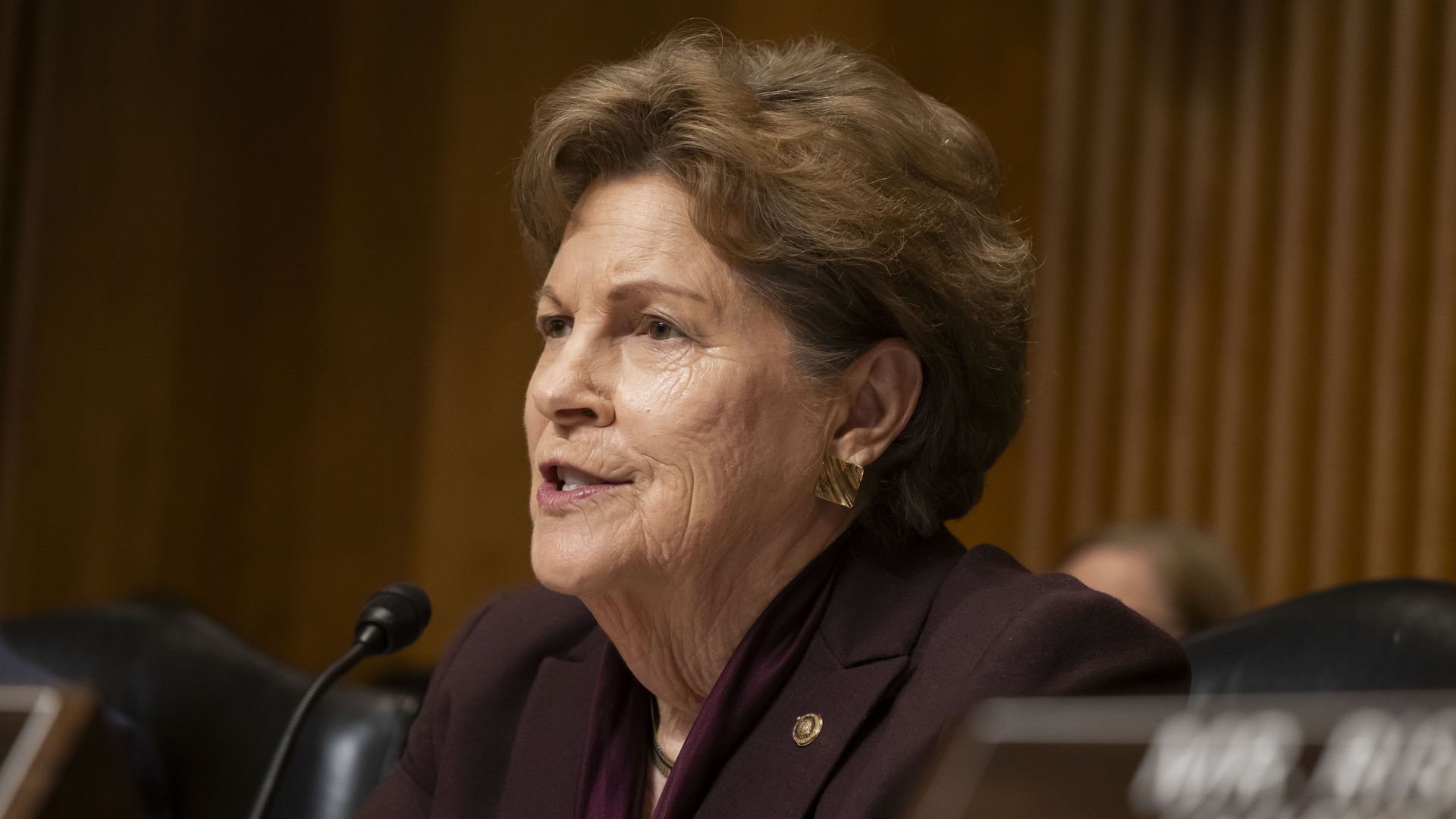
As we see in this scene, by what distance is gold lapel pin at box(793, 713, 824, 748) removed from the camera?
156cm

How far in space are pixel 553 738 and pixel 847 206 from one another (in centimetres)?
73

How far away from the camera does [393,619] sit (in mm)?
1843

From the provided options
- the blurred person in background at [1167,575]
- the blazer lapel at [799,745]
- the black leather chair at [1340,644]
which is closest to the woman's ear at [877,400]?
the blazer lapel at [799,745]

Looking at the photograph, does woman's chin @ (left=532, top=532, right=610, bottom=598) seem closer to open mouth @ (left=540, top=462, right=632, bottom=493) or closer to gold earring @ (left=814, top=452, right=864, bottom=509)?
open mouth @ (left=540, top=462, right=632, bottom=493)

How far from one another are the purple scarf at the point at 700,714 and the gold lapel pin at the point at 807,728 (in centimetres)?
6

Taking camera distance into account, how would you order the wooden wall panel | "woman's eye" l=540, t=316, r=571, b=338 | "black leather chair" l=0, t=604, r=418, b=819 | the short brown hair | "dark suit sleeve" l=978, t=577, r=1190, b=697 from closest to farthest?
"dark suit sleeve" l=978, t=577, r=1190, b=697 < the short brown hair < "woman's eye" l=540, t=316, r=571, b=338 < "black leather chair" l=0, t=604, r=418, b=819 < the wooden wall panel

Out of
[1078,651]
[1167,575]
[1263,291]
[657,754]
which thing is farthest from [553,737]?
[1263,291]

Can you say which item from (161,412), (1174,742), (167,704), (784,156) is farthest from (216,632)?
(161,412)

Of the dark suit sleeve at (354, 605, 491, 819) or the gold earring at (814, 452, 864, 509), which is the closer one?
the gold earring at (814, 452, 864, 509)

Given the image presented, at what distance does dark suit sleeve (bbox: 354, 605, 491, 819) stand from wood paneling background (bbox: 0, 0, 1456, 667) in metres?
2.59

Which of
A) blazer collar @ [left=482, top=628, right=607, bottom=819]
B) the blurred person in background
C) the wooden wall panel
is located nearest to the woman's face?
blazer collar @ [left=482, top=628, right=607, bottom=819]

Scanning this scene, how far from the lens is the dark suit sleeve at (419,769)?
1.85 metres

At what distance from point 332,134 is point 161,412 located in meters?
1.13

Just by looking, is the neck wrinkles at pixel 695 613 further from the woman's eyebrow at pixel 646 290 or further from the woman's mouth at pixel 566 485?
the woman's eyebrow at pixel 646 290
